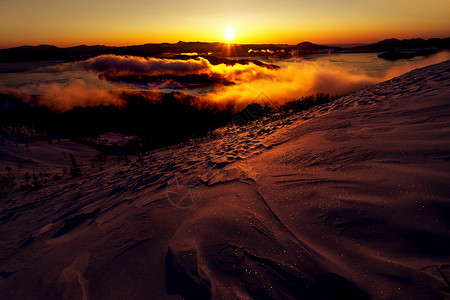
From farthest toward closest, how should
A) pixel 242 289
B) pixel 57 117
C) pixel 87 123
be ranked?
pixel 57 117 < pixel 87 123 < pixel 242 289

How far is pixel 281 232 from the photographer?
1.74m

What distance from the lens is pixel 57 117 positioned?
874 inches

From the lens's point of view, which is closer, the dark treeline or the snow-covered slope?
the snow-covered slope

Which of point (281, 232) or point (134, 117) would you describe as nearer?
point (281, 232)

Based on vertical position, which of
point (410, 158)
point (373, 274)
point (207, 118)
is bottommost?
point (207, 118)

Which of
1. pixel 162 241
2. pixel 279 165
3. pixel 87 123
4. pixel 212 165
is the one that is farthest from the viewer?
pixel 87 123

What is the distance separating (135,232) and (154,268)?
25.9 inches

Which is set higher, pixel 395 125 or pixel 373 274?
pixel 395 125

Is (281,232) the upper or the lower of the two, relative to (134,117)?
upper

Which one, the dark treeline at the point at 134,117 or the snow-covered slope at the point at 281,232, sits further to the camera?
the dark treeline at the point at 134,117

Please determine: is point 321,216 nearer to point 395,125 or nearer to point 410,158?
point 410,158

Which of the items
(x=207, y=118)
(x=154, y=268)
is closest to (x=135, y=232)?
(x=154, y=268)

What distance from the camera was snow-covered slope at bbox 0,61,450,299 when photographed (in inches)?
51.1

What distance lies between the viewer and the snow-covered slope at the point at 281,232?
4.26ft
